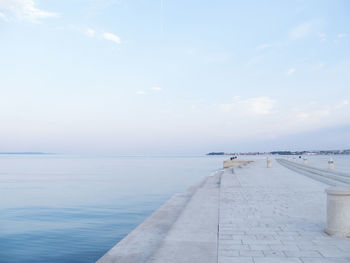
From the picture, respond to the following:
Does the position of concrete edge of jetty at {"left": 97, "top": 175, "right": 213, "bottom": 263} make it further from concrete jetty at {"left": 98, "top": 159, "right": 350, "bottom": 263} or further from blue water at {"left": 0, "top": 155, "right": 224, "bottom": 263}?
blue water at {"left": 0, "top": 155, "right": 224, "bottom": 263}

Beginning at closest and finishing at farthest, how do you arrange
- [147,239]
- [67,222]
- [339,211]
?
[339,211] → [147,239] → [67,222]

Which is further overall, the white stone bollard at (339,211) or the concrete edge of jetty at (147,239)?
the white stone bollard at (339,211)

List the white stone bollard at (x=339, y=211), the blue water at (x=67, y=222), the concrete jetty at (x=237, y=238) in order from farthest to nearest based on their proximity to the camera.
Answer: the blue water at (x=67, y=222) → the white stone bollard at (x=339, y=211) → the concrete jetty at (x=237, y=238)

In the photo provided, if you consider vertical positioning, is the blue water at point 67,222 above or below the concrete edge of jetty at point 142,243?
below

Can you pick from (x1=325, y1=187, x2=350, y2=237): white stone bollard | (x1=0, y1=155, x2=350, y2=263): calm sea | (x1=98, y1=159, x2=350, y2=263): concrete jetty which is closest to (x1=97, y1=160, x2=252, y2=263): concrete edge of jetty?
(x1=98, y1=159, x2=350, y2=263): concrete jetty

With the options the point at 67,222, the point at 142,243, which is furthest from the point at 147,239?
the point at 67,222

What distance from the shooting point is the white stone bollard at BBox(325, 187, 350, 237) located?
6.22 m

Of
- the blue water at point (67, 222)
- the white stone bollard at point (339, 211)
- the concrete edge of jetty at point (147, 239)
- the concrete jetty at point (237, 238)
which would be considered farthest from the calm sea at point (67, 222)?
the white stone bollard at point (339, 211)

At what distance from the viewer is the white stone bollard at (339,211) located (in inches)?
Answer: 245

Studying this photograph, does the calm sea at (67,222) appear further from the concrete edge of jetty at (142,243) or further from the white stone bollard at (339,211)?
the white stone bollard at (339,211)

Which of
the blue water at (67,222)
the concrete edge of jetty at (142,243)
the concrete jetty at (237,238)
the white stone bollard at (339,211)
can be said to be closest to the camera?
the concrete jetty at (237,238)

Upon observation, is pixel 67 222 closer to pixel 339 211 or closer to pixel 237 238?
pixel 237 238

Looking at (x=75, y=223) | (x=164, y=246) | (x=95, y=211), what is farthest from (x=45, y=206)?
(x=164, y=246)

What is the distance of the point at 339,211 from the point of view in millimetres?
6270
